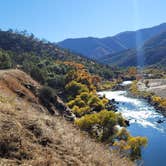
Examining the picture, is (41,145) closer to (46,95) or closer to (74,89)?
(46,95)

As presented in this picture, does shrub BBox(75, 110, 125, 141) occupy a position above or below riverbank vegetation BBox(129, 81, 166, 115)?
above

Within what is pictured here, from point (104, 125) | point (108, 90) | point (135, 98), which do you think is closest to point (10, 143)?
point (104, 125)

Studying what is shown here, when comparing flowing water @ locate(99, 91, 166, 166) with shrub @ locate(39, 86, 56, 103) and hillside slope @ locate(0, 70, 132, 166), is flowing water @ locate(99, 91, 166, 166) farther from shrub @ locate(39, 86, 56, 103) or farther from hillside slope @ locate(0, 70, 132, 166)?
hillside slope @ locate(0, 70, 132, 166)

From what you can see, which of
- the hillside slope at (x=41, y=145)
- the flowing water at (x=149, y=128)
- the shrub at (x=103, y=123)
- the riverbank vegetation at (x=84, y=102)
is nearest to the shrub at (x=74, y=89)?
the riverbank vegetation at (x=84, y=102)

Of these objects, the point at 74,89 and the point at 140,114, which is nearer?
the point at 140,114

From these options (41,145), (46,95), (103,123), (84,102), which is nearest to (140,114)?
(84,102)

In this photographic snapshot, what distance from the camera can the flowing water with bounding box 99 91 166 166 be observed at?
2179 inches

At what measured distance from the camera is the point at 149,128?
77.9 m

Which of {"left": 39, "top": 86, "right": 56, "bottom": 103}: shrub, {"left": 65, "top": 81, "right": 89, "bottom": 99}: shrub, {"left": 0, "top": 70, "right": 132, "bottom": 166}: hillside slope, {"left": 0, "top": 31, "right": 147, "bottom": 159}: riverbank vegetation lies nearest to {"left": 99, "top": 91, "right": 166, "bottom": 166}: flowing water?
{"left": 0, "top": 31, "right": 147, "bottom": 159}: riverbank vegetation

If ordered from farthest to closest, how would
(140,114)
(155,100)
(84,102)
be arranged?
(155,100) → (140,114) → (84,102)

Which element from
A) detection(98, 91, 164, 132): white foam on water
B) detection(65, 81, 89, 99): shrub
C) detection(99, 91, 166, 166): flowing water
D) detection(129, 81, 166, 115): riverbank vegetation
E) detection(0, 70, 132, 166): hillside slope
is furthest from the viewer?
detection(129, 81, 166, 115): riverbank vegetation

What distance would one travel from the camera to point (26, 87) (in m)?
45.5

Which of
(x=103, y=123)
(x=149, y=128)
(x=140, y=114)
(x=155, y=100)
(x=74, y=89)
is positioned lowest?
(x=155, y=100)

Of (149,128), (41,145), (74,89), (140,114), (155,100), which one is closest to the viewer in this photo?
(41,145)
